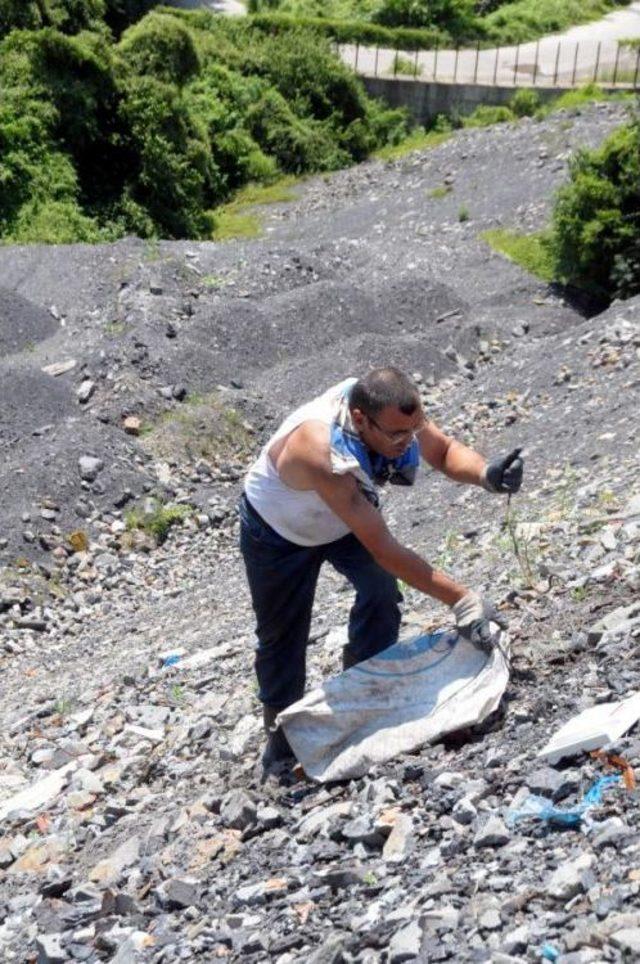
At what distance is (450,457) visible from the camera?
599 cm

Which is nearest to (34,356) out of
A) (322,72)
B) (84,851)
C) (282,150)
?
(84,851)

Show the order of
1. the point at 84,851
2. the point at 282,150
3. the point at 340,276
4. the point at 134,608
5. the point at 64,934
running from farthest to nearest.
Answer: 1. the point at 282,150
2. the point at 340,276
3. the point at 134,608
4. the point at 84,851
5. the point at 64,934

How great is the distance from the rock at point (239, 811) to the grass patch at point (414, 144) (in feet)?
73.1

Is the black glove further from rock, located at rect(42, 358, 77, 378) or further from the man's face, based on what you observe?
rock, located at rect(42, 358, 77, 378)

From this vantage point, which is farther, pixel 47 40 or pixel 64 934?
pixel 47 40

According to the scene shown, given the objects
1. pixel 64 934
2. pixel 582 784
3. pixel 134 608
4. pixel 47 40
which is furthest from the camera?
pixel 47 40

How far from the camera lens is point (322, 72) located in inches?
1258

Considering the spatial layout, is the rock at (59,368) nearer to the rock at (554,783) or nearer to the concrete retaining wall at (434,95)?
the rock at (554,783)

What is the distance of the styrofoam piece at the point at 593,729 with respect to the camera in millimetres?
5215

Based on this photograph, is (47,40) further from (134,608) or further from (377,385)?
(377,385)

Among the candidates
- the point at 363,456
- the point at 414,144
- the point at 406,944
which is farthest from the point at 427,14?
the point at 406,944

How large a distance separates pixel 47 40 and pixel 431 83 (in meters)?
9.60

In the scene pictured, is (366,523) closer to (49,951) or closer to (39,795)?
(49,951)

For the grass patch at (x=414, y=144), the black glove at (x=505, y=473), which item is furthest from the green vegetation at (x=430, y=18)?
the black glove at (x=505, y=473)
